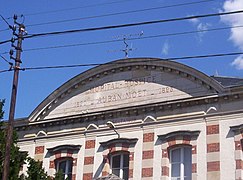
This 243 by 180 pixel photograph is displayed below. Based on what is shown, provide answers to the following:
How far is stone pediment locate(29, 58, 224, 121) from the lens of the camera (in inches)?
985

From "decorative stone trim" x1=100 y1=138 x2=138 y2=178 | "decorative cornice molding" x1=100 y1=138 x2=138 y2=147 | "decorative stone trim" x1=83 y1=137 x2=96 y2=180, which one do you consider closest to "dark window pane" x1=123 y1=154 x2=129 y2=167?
"decorative stone trim" x1=100 y1=138 x2=138 y2=178

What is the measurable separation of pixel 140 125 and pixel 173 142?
198 centimetres

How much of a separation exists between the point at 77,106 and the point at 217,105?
7.52 m

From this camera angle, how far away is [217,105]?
78.5 feet

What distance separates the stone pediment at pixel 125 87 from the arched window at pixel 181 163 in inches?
91.1

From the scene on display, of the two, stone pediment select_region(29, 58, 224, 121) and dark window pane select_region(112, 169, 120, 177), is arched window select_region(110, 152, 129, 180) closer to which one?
dark window pane select_region(112, 169, 120, 177)

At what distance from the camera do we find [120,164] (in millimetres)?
25797

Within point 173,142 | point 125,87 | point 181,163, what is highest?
point 125,87

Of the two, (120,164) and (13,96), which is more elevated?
(13,96)

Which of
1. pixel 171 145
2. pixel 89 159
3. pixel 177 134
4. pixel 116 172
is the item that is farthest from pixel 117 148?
pixel 177 134

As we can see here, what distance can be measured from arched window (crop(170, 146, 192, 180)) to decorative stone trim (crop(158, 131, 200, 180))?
0.76 ft

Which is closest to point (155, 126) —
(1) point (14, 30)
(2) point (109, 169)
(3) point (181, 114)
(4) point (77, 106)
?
(3) point (181, 114)

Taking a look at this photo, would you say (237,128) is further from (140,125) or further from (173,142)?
(140,125)

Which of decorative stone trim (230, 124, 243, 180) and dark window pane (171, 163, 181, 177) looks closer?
decorative stone trim (230, 124, 243, 180)
